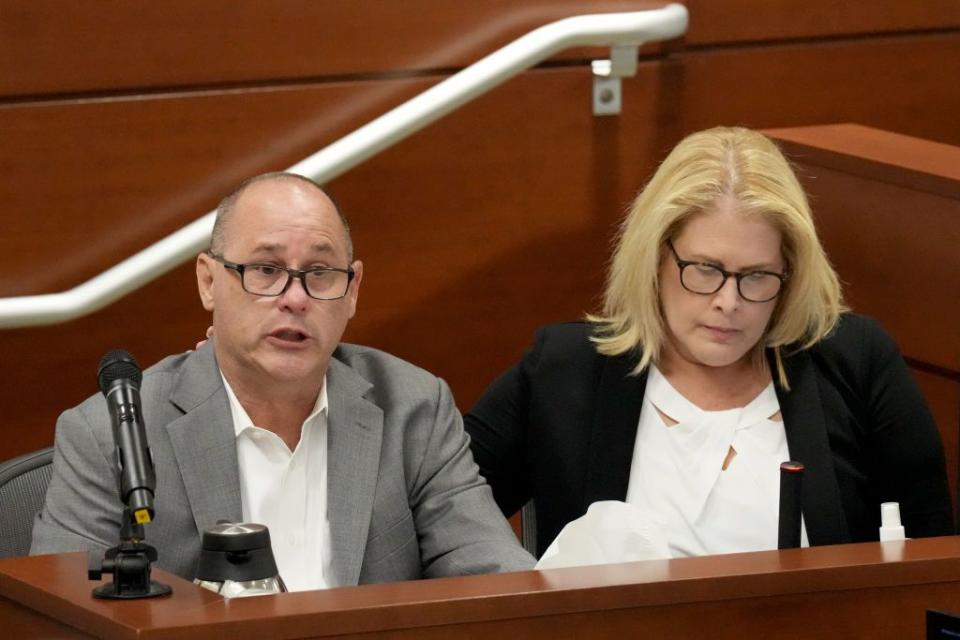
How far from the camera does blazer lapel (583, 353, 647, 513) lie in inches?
105

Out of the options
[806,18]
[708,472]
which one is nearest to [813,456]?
[708,472]

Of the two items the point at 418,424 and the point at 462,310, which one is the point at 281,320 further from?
the point at 462,310

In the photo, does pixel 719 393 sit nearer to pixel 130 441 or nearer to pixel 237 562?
pixel 237 562

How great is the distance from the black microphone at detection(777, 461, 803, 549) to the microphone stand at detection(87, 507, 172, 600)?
2.74 feet

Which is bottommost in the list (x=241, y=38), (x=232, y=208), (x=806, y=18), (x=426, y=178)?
(x=232, y=208)

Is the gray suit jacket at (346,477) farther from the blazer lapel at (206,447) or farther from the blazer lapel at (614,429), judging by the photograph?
the blazer lapel at (614,429)

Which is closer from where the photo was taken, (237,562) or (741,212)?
(237,562)

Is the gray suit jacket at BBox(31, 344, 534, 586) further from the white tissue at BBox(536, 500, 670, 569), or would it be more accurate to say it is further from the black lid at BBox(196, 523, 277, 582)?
the black lid at BBox(196, 523, 277, 582)

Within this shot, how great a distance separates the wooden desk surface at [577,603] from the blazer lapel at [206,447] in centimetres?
42

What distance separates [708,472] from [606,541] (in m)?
0.54

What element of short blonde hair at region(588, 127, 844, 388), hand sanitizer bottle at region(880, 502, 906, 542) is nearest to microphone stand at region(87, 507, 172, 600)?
hand sanitizer bottle at region(880, 502, 906, 542)

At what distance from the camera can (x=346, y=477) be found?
241 cm

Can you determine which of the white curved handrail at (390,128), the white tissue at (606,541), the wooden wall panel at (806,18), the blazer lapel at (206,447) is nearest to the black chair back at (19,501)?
the blazer lapel at (206,447)

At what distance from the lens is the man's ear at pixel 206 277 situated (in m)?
2.42
